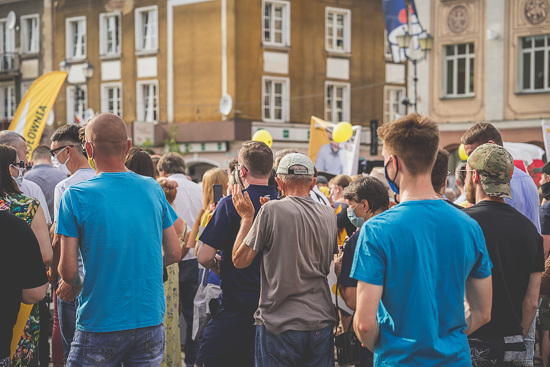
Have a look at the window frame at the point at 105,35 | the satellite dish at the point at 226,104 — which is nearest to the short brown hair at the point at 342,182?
the satellite dish at the point at 226,104

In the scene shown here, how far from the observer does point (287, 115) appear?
34312 mm

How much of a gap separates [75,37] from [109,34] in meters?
2.07

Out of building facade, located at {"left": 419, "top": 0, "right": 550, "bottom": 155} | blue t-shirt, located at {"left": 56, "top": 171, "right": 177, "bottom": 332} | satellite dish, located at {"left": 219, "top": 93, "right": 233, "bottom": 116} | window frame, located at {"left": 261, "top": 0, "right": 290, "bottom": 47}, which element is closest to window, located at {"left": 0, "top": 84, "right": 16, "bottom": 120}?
satellite dish, located at {"left": 219, "top": 93, "right": 233, "bottom": 116}

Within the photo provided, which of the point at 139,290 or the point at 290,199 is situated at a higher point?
the point at 290,199

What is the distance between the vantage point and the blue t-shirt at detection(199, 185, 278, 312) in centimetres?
572

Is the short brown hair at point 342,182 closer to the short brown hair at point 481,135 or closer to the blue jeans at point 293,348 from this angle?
the short brown hair at point 481,135

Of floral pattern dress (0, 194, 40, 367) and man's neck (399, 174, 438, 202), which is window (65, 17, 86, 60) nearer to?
floral pattern dress (0, 194, 40, 367)

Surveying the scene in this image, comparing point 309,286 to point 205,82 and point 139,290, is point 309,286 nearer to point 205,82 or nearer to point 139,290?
point 139,290

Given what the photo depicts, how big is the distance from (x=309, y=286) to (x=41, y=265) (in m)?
1.72

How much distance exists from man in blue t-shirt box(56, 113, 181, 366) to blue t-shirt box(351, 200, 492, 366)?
4.80ft

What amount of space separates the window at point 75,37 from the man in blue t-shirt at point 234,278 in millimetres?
33262

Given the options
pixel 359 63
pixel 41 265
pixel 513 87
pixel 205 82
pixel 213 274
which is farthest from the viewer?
pixel 359 63

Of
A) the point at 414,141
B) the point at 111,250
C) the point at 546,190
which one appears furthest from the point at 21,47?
the point at 414,141

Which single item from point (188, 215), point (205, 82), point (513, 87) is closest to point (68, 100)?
point (205, 82)
